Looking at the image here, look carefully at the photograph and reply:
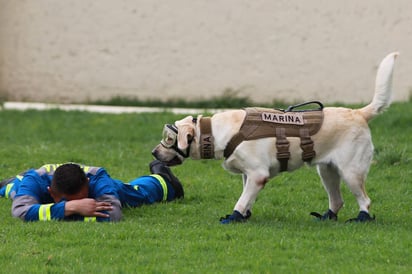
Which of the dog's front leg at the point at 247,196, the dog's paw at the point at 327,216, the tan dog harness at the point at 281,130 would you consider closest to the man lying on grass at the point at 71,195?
the dog's front leg at the point at 247,196

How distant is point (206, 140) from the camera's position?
785 centimetres

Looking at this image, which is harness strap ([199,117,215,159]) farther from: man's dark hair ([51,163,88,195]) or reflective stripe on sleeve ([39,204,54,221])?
reflective stripe on sleeve ([39,204,54,221])

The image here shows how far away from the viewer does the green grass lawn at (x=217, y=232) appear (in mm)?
6473

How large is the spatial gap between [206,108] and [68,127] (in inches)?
148

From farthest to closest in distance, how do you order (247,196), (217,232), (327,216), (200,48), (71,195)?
(200,48) → (327,216) → (71,195) → (247,196) → (217,232)

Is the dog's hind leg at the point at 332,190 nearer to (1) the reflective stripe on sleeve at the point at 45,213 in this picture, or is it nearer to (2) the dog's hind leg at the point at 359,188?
(2) the dog's hind leg at the point at 359,188

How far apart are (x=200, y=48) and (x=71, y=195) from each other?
1038cm

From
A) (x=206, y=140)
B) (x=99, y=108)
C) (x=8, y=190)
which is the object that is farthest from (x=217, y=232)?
(x=99, y=108)

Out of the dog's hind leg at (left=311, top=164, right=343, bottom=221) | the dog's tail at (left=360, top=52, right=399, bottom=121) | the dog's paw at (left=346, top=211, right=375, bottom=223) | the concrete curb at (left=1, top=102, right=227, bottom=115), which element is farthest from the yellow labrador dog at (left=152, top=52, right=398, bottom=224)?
the concrete curb at (left=1, top=102, right=227, bottom=115)

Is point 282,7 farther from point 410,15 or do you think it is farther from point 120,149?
point 120,149

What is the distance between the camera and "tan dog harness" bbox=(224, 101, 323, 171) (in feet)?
25.7

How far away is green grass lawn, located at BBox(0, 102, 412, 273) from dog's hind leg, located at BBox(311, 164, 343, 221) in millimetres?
98

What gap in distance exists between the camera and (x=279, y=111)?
318 inches

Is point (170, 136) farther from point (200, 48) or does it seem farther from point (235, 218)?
point (200, 48)
